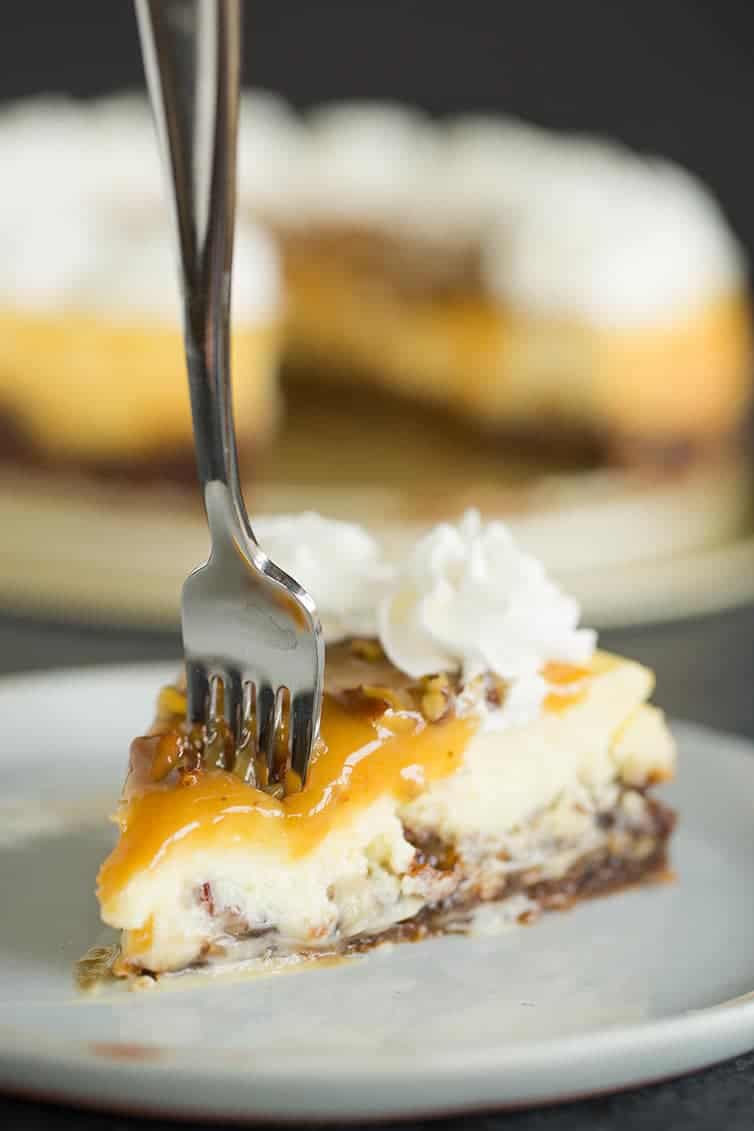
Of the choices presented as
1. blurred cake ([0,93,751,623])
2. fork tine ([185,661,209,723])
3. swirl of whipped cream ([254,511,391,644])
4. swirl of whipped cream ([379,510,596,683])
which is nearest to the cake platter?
blurred cake ([0,93,751,623])

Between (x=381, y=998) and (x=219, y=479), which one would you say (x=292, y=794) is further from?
(x=219, y=479)

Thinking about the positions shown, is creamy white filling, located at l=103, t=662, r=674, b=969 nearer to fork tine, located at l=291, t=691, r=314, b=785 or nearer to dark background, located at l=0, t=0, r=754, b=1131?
fork tine, located at l=291, t=691, r=314, b=785

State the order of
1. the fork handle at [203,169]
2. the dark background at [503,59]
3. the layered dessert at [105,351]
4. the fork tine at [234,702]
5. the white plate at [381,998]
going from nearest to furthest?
the white plate at [381,998] → the fork handle at [203,169] → the fork tine at [234,702] → the layered dessert at [105,351] → the dark background at [503,59]

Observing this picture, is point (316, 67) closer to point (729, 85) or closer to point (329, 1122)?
point (729, 85)

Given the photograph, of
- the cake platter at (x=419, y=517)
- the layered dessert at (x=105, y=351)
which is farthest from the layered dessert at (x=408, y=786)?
the layered dessert at (x=105, y=351)

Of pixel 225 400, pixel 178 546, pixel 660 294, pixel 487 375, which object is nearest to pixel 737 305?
pixel 660 294

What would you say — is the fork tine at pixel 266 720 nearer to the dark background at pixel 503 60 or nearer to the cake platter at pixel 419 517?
the cake platter at pixel 419 517
